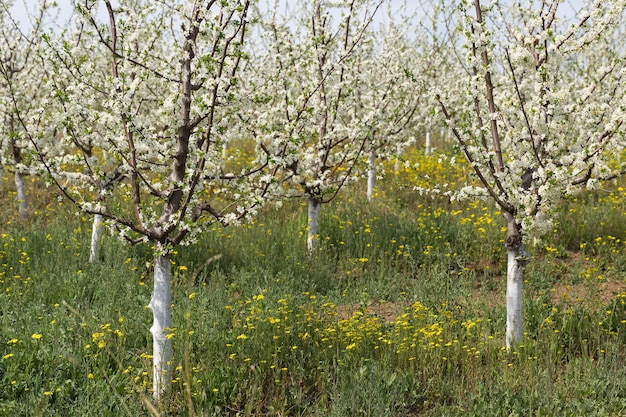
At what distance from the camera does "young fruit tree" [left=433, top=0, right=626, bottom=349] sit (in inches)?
205

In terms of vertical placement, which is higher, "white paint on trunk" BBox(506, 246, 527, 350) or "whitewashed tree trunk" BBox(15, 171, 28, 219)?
"whitewashed tree trunk" BBox(15, 171, 28, 219)

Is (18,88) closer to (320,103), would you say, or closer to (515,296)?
(320,103)

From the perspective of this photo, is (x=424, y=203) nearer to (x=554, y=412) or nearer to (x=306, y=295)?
(x=306, y=295)

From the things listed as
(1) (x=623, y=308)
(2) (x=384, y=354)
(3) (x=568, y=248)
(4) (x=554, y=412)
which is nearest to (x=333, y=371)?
(2) (x=384, y=354)

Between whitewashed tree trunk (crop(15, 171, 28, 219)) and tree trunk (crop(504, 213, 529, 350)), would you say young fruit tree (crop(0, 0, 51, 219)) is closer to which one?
whitewashed tree trunk (crop(15, 171, 28, 219))

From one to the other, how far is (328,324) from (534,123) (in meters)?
2.75

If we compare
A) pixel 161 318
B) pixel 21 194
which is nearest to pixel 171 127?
pixel 161 318

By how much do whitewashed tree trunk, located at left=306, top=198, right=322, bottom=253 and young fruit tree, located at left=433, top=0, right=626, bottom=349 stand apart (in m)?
3.10

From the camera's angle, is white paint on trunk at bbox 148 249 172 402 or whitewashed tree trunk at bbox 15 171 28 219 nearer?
white paint on trunk at bbox 148 249 172 402

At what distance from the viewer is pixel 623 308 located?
21.5 ft

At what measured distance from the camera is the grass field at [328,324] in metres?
4.79

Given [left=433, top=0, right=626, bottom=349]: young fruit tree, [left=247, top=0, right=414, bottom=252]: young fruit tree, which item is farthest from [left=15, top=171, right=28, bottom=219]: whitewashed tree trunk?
[left=433, top=0, right=626, bottom=349]: young fruit tree

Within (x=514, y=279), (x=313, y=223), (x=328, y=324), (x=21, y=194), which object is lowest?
(x=328, y=324)

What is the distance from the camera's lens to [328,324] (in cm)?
615
